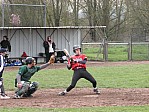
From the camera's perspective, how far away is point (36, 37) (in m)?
32.0

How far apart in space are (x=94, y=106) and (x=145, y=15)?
1284 inches

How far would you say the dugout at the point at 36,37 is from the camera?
31.0 meters

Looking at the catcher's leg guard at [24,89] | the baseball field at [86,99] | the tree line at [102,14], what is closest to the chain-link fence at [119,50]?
the tree line at [102,14]

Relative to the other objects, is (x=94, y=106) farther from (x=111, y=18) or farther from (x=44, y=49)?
(x=111, y=18)

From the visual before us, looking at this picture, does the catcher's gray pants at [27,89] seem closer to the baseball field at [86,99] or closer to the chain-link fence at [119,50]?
the baseball field at [86,99]

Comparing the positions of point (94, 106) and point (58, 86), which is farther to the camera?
point (58, 86)

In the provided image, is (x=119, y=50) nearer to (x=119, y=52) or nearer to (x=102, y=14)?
(x=119, y=52)

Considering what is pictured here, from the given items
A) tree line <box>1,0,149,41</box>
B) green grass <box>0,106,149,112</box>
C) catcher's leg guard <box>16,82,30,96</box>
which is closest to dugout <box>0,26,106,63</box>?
tree line <box>1,0,149,41</box>

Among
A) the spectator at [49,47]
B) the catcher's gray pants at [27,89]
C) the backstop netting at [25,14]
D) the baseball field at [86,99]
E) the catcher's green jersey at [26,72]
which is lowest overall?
the baseball field at [86,99]

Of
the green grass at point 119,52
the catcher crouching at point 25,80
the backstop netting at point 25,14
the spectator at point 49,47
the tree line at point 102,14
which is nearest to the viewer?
the catcher crouching at point 25,80

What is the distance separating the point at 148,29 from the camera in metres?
42.0

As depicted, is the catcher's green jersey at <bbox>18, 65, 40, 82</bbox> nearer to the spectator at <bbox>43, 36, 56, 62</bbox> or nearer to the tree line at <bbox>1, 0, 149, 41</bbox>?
the spectator at <bbox>43, 36, 56, 62</bbox>

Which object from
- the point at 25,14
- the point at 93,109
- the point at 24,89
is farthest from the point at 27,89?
the point at 25,14

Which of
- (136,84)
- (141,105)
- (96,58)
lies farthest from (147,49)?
(141,105)
